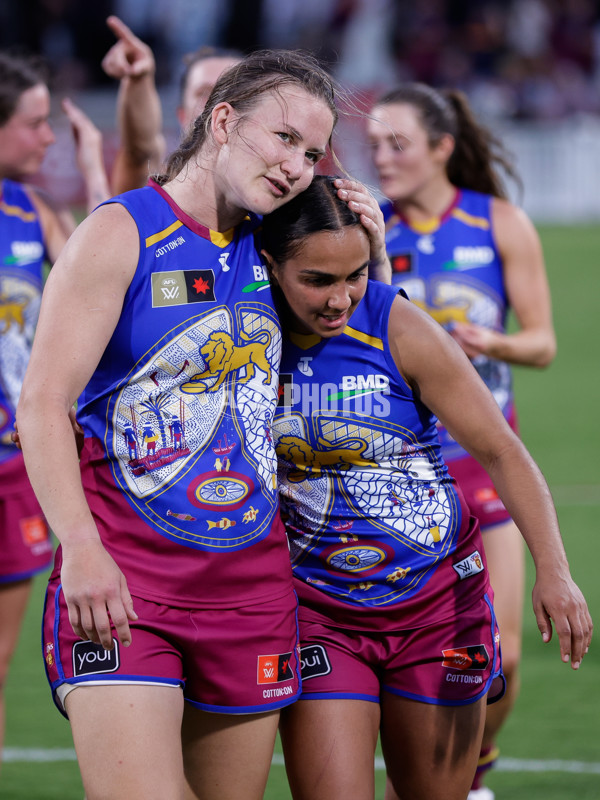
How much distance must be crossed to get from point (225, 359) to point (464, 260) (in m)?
2.25

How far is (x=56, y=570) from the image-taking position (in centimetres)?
284

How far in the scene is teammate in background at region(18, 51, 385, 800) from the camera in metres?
2.61

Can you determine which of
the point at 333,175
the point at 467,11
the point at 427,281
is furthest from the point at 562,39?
the point at 333,175

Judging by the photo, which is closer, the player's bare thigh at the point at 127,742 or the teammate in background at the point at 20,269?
the player's bare thigh at the point at 127,742

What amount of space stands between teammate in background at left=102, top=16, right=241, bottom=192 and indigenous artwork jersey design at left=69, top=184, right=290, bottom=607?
1.62 meters

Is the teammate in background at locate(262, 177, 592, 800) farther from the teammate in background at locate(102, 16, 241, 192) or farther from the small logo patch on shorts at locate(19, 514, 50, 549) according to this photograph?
the small logo patch on shorts at locate(19, 514, 50, 549)

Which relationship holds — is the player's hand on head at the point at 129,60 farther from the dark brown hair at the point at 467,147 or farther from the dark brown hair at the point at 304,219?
the dark brown hair at the point at 304,219

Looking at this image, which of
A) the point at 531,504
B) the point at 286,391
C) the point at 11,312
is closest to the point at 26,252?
the point at 11,312

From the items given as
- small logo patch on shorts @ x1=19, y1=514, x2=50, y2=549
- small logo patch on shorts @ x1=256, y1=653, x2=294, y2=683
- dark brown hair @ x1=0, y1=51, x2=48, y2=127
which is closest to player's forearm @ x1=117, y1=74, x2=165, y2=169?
dark brown hair @ x1=0, y1=51, x2=48, y2=127

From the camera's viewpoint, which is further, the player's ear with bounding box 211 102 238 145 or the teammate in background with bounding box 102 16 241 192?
the teammate in background with bounding box 102 16 241 192

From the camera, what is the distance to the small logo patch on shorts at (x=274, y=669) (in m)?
2.87

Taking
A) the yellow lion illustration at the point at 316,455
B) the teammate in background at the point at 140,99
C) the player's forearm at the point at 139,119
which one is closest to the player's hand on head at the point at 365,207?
the yellow lion illustration at the point at 316,455

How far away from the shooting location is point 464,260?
4.88 metres

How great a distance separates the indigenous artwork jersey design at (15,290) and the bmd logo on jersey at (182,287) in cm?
201
